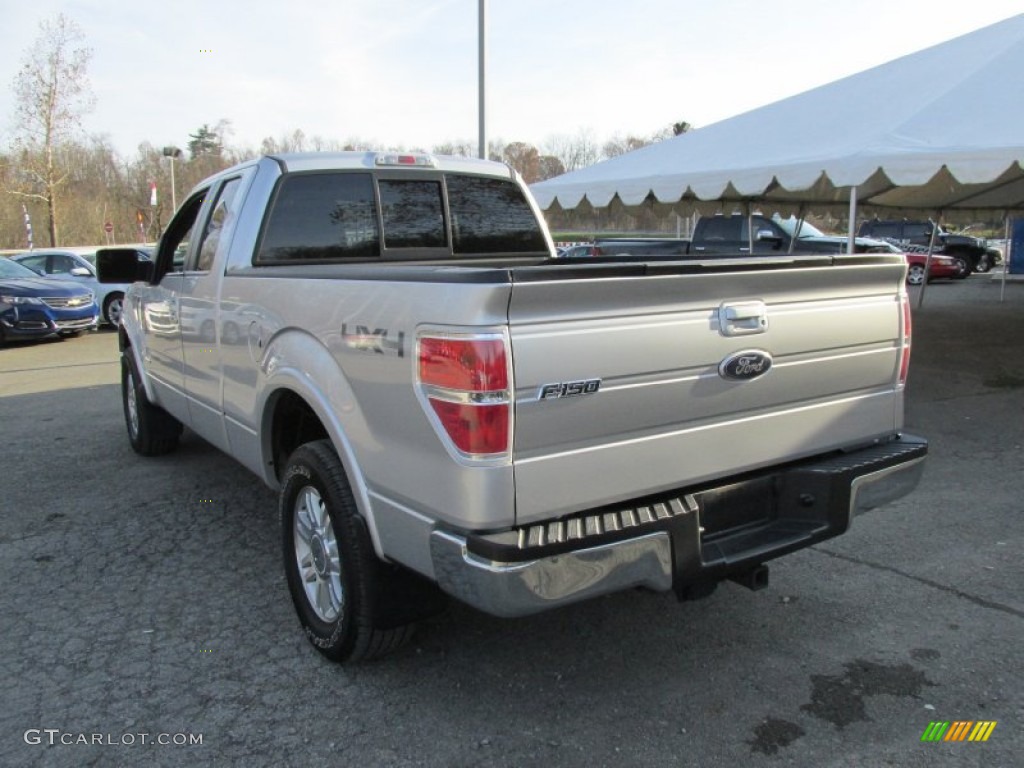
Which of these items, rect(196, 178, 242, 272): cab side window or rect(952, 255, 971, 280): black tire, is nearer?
rect(196, 178, 242, 272): cab side window

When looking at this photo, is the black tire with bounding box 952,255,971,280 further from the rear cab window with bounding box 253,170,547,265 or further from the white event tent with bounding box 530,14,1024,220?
the rear cab window with bounding box 253,170,547,265

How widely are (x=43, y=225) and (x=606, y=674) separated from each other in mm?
48084

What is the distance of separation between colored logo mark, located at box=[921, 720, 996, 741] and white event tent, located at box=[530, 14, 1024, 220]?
6240mm

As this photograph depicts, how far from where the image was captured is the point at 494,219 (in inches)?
193

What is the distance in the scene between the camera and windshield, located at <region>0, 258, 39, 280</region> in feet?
48.7

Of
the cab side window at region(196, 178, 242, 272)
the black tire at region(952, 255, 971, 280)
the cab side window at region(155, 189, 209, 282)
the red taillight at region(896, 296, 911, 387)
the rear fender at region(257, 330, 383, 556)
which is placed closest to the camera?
the rear fender at region(257, 330, 383, 556)

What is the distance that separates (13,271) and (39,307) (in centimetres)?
192

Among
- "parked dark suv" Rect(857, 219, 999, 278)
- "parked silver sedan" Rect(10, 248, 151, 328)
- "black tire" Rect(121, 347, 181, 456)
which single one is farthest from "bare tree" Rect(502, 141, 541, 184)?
"black tire" Rect(121, 347, 181, 456)

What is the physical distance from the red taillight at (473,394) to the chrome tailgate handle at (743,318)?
87 cm

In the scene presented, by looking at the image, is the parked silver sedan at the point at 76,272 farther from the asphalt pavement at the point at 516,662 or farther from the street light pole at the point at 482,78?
the asphalt pavement at the point at 516,662

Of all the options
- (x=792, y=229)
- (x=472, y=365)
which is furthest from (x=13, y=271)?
(x=792, y=229)

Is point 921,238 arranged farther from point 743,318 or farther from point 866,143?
point 743,318

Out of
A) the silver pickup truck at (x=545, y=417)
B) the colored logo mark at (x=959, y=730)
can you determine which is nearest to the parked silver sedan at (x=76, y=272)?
the silver pickup truck at (x=545, y=417)

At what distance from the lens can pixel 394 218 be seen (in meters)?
4.44
